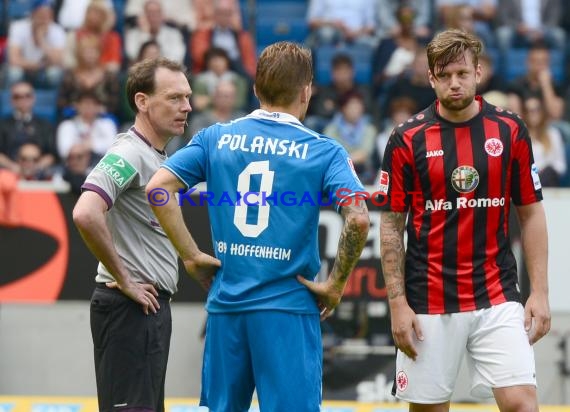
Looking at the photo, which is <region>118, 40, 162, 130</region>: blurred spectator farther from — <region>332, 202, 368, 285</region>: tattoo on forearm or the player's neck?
<region>332, 202, 368, 285</region>: tattoo on forearm

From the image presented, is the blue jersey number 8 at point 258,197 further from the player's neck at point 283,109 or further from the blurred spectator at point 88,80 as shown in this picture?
the blurred spectator at point 88,80

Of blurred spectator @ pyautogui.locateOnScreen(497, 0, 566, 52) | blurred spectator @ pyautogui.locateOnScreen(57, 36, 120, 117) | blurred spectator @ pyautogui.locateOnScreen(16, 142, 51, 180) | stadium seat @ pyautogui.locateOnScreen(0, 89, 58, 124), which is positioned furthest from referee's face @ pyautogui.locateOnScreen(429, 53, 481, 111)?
blurred spectator @ pyautogui.locateOnScreen(497, 0, 566, 52)

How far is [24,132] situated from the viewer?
10891 millimetres

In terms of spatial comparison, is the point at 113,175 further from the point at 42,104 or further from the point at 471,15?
the point at 471,15

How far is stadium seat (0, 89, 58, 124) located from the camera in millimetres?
11891

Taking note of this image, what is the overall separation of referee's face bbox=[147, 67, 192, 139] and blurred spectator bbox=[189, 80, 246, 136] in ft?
17.1

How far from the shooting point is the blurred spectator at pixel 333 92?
11.5 m

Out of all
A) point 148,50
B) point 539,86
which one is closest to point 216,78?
point 148,50

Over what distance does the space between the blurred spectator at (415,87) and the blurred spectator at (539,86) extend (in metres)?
0.85

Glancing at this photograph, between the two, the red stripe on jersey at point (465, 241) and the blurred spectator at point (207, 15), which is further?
the blurred spectator at point (207, 15)

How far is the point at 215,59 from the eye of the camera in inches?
461

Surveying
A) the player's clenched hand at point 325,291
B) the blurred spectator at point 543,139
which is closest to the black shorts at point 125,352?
the player's clenched hand at point 325,291

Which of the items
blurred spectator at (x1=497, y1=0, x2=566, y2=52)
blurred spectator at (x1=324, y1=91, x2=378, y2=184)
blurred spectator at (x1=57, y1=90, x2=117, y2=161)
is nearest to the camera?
blurred spectator at (x1=57, y1=90, x2=117, y2=161)

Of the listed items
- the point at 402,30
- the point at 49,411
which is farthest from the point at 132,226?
the point at 402,30
